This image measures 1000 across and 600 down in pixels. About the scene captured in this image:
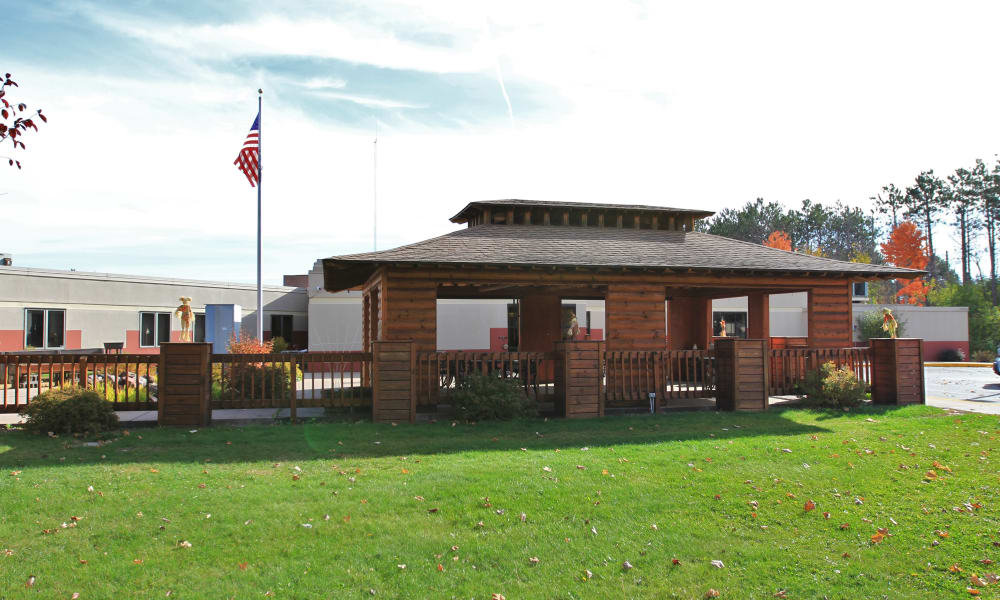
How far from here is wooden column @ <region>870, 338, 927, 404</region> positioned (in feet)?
41.3

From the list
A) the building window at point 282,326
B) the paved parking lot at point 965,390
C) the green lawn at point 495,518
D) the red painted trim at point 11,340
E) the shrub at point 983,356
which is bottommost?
the green lawn at point 495,518

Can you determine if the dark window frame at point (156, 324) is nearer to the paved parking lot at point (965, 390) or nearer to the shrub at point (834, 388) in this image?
the shrub at point (834, 388)

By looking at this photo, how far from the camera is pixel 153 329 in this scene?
24047 mm

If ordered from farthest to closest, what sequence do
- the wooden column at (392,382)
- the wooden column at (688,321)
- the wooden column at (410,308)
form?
the wooden column at (688,321) < the wooden column at (410,308) < the wooden column at (392,382)

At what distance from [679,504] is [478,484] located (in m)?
1.93

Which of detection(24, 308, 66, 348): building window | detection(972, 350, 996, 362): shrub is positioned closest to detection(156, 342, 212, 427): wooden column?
detection(24, 308, 66, 348): building window

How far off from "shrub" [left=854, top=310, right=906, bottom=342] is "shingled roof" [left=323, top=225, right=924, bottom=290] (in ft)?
56.1

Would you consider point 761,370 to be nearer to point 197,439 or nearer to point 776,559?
point 776,559

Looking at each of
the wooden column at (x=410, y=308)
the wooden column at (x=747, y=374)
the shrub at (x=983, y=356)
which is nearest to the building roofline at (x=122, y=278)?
the wooden column at (x=410, y=308)

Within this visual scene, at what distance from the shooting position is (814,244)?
61.4 m

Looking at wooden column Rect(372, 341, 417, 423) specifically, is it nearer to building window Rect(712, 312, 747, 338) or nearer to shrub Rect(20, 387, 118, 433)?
shrub Rect(20, 387, 118, 433)

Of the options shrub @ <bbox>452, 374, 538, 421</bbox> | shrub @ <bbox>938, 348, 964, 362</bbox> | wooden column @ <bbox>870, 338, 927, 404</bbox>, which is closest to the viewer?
shrub @ <bbox>452, 374, 538, 421</bbox>

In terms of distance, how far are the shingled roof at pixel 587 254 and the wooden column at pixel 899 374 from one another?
4.84 feet

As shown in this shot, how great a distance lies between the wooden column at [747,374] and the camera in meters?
11.9
